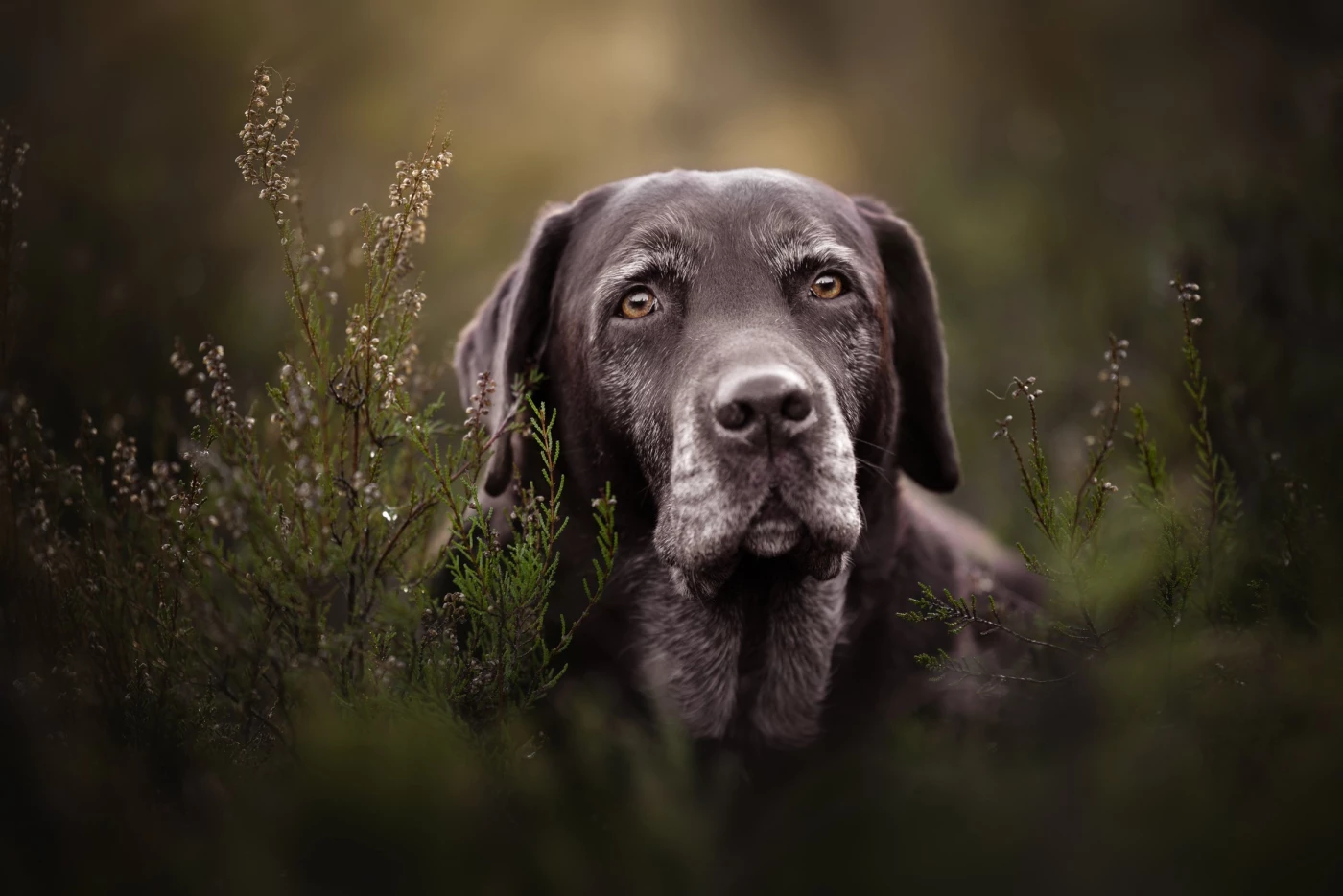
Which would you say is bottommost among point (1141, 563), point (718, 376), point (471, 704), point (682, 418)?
point (1141, 563)

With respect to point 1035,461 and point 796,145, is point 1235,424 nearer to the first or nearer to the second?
point 1035,461

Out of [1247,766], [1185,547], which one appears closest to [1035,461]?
[1185,547]

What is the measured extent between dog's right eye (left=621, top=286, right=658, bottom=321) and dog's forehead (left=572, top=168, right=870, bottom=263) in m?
0.18

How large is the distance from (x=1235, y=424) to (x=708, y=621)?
241 cm

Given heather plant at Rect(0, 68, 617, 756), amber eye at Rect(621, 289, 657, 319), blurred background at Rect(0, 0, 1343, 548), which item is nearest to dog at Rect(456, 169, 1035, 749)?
amber eye at Rect(621, 289, 657, 319)

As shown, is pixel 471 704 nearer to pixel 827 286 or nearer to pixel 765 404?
pixel 765 404

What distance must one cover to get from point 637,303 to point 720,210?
1.44 ft

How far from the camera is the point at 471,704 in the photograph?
279cm

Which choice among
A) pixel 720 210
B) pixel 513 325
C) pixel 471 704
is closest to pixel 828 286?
pixel 720 210

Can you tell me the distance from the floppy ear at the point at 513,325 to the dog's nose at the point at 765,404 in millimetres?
998

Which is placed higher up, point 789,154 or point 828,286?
point 828,286

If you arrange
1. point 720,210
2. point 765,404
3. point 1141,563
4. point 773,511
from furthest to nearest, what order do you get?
1. point 720,210
2. point 1141,563
3. point 773,511
4. point 765,404

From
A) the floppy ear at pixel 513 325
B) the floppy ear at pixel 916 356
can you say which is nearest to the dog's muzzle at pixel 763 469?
the floppy ear at pixel 513 325

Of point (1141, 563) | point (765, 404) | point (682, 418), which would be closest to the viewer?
point (765, 404)
